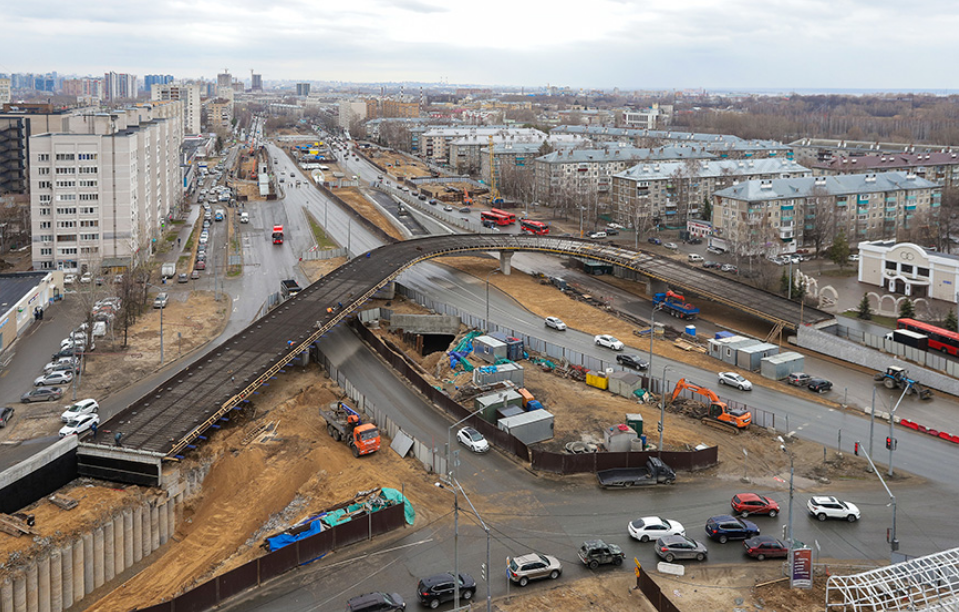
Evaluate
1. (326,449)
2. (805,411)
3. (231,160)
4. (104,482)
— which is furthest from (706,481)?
(231,160)

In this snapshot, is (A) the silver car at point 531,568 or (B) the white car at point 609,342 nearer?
(A) the silver car at point 531,568

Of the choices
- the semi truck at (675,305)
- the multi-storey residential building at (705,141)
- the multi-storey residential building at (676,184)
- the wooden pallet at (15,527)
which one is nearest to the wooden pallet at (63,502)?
the wooden pallet at (15,527)

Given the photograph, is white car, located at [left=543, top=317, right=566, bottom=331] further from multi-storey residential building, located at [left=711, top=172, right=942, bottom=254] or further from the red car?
multi-storey residential building, located at [left=711, top=172, right=942, bottom=254]

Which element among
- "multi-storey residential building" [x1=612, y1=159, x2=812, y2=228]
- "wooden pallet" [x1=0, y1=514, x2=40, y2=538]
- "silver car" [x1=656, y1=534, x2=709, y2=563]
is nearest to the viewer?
"silver car" [x1=656, y1=534, x2=709, y2=563]

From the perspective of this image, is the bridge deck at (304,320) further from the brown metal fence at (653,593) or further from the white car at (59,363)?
the brown metal fence at (653,593)

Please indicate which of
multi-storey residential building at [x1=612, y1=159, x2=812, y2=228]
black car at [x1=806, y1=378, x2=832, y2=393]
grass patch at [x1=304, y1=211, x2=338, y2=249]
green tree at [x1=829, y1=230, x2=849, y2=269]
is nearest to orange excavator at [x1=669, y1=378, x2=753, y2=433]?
black car at [x1=806, y1=378, x2=832, y2=393]
